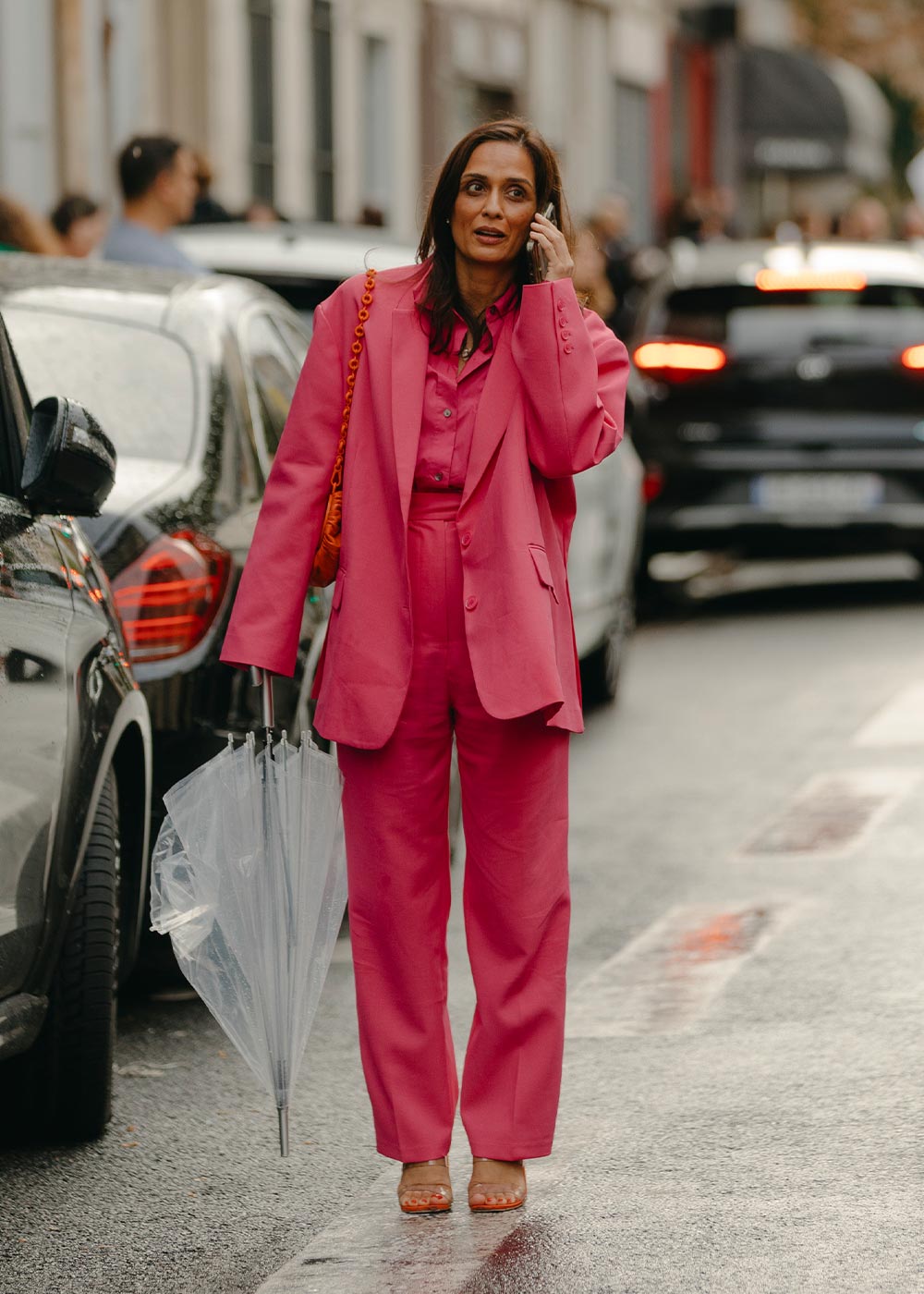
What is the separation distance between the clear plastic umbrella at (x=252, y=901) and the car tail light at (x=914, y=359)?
28.3 feet

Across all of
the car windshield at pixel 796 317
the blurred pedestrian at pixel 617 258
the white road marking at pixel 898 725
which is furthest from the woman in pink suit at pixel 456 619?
the blurred pedestrian at pixel 617 258

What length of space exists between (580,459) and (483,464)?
0.52 ft

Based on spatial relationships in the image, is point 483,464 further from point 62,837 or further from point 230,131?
point 230,131

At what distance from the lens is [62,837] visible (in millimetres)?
4684

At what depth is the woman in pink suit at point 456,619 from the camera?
170 inches

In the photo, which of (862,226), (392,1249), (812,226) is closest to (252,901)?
(392,1249)

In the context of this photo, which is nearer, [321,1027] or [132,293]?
[321,1027]

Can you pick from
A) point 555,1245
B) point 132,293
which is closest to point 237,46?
point 132,293

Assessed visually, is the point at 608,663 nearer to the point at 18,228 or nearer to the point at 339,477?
the point at 18,228

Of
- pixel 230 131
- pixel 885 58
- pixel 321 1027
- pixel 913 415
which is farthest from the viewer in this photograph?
pixel 885 58

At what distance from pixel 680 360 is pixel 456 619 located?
8.42 metres

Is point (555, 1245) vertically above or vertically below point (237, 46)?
below

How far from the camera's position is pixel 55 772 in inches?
183

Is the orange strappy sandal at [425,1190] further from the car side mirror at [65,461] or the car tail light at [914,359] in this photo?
the car tail light at [914,359]
